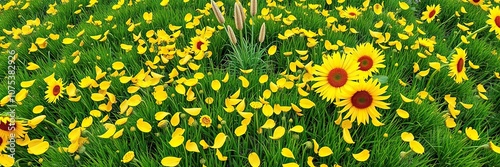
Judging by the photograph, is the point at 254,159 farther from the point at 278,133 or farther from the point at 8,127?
the point at 8,127

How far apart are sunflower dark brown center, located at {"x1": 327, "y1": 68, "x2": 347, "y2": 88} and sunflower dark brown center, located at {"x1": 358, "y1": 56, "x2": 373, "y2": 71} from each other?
16 centimetres

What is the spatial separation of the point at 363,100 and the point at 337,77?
159 mm

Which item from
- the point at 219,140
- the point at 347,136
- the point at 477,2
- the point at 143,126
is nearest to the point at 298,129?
the point at 347,136

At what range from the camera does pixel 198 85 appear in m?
2.12

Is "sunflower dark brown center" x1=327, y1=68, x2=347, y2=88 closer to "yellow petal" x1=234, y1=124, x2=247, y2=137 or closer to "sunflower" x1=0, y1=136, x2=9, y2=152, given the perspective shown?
"yellow petal" x1=234, y1=124, x2=247, y2=137

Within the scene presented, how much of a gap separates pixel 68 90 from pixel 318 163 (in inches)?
49.1

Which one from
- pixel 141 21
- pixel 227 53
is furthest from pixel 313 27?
pixel 141 21

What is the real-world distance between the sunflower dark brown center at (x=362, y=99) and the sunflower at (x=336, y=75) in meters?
0.06

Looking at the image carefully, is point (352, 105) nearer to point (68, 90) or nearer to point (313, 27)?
point (313, 27)

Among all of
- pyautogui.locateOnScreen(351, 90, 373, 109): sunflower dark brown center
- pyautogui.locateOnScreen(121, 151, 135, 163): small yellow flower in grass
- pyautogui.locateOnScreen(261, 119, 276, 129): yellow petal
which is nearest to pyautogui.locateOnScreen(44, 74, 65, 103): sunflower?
pyautogui.locateOnScreen(121, 151, 135, 163): small yellow flower in grass

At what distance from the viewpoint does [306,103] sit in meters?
1.84

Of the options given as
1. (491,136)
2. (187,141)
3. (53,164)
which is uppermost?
(187,141)

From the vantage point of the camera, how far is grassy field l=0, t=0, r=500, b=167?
1.71m

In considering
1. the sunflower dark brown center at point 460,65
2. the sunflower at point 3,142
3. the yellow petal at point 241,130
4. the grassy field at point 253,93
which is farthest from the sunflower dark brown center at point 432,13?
the sunflower at point 3,142
